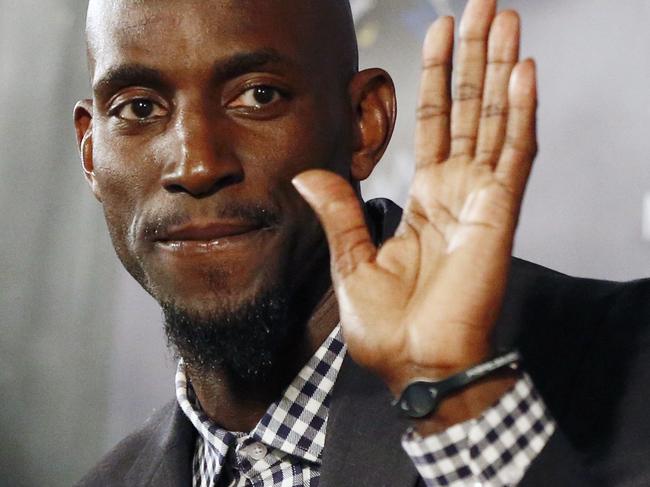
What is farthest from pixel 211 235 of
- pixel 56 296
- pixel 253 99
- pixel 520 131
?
pixel 56 296

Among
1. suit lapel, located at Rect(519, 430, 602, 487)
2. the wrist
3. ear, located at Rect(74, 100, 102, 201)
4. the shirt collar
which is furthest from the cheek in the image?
suit lapel, located at Rect(519, 430, 602, 487)

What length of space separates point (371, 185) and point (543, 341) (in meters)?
0.96

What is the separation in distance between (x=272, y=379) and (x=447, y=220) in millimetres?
601

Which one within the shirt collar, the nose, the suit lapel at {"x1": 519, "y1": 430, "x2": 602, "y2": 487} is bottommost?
the shirt collar

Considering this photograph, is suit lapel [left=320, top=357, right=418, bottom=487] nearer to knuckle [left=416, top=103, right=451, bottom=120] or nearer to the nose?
the nose

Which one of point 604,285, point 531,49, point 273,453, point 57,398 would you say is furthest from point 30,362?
point 604,285

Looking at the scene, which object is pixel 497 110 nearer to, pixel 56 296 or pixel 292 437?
pixel 292 437

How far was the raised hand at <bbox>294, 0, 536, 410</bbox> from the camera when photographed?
1244mm

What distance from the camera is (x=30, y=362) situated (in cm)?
289

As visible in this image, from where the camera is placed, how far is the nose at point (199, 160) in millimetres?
1558

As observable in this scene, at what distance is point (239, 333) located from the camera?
64.4 inches

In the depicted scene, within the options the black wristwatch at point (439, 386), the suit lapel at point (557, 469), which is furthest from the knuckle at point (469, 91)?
the suit lapel at point (557, 469)

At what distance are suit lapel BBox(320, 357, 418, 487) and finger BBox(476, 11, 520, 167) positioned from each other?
1.49ft

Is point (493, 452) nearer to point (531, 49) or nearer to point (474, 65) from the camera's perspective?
point (474, 65)
